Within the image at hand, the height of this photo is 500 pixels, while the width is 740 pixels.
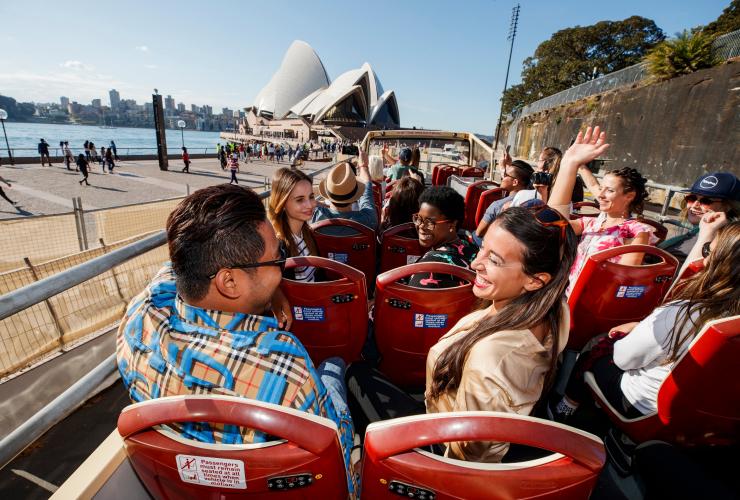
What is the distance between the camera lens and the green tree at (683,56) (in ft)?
38.8

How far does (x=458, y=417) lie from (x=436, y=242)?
6.24 ft

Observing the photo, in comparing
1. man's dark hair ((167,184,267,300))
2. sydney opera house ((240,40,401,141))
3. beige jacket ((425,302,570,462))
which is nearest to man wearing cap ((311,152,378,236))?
A: man's dark hair ((167,184,267,300))

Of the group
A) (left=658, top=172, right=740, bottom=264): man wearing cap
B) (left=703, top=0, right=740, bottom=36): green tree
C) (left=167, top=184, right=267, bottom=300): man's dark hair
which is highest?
(left=703, top=0, right=740, bottom=36): green tree

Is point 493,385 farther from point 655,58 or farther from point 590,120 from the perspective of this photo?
point 590,120

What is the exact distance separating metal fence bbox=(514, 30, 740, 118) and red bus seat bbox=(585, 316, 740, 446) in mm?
15204

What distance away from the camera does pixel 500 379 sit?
1.13 metres

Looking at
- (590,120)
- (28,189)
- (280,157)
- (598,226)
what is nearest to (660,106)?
(590,120)

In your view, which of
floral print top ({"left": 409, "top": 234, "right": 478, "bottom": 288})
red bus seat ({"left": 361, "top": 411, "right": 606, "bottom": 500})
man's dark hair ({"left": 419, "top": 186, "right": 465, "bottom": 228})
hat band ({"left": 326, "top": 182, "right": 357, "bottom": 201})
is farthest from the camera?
hat band ({"left": 326, "top": 182, "right": 357, "bottom": 201})

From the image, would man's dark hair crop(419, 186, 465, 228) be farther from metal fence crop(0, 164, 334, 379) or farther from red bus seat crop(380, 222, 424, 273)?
metal fence crop(0, 164, 334, 379)

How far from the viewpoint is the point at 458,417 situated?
83 cm

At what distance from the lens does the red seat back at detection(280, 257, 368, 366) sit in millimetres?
1916

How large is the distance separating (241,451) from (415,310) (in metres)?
1.28

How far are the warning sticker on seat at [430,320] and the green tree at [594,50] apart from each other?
123ft

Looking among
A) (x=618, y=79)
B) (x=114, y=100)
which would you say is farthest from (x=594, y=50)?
(x=114, y=100)
